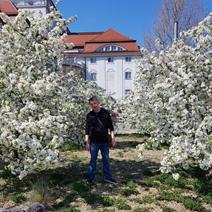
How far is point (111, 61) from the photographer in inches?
2151

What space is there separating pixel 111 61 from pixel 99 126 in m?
46.8

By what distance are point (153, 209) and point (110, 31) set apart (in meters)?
51.6

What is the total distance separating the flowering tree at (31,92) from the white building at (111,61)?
43984mm

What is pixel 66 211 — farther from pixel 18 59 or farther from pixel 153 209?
pixel 18 59

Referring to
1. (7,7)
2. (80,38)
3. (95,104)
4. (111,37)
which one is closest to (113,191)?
(95,104)

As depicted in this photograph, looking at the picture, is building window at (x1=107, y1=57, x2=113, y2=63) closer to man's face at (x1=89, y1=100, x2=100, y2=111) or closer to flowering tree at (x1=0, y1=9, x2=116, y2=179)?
flowering tree at (x1=0, y1=9, x2=116, y2=179)

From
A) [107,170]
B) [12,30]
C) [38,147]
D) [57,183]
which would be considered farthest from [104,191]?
[12,30]

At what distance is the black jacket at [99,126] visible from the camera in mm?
8266

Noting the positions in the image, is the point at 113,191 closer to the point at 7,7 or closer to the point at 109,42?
the point at 7,7

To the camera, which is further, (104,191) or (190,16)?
(190,16)

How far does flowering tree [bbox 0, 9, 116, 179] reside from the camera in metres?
6.80

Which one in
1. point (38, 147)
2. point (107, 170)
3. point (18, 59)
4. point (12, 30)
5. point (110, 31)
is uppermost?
point (110, 31)

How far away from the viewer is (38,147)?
676cm

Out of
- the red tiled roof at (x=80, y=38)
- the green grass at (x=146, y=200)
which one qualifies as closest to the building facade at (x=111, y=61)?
the red tiled roof at (x=80, y=38)
